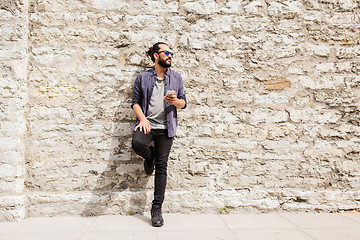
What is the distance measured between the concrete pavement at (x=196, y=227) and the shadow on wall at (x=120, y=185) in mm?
110

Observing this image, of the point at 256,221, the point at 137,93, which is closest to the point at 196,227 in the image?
the point at 256,221

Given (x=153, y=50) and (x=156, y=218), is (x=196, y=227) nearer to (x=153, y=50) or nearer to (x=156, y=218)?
(x=156, y=218)

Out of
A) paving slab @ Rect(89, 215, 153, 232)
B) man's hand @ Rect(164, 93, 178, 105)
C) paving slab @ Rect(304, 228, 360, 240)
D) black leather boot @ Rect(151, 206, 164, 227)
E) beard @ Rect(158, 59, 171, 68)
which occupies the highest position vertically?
beard @ Rect(158, 59, 171, 68)

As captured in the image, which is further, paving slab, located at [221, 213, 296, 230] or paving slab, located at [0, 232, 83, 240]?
paving slab, located at [221, 213, 296, 230]

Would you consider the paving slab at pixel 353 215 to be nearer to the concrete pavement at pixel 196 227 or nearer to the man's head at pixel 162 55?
the concrete pavement at pixel 196 227

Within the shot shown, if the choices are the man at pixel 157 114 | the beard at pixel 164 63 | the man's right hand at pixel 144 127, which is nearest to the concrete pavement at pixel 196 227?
the man at pixel 157 114

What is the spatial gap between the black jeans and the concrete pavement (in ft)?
1.10

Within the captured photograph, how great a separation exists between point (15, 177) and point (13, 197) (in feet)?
0.68

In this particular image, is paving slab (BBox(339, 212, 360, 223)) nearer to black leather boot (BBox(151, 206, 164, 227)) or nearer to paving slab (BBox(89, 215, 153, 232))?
black leather boot (BBox(151, 206, 164, 227))

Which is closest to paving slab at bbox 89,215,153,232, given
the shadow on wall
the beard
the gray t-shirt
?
the shadow on wall

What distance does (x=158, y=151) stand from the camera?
2.57 metres

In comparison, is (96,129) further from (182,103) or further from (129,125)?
(182,103)

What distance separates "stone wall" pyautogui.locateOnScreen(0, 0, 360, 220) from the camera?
279cm

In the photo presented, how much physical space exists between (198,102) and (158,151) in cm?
80
